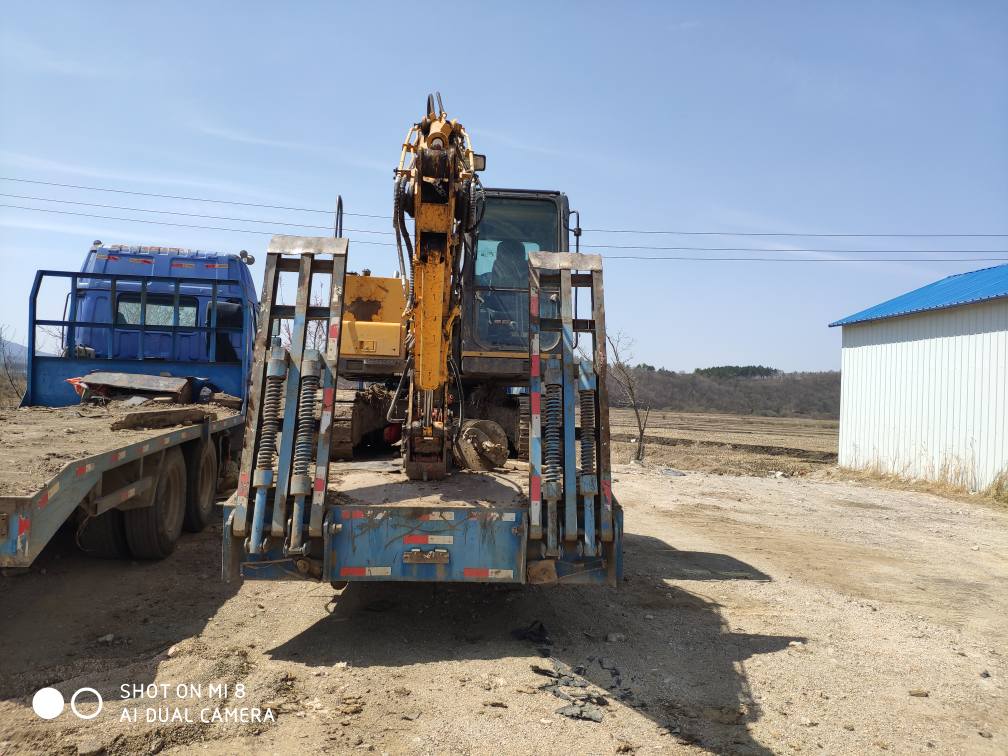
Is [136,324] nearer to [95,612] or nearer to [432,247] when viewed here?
[95,612]

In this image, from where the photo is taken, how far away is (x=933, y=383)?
14000mm

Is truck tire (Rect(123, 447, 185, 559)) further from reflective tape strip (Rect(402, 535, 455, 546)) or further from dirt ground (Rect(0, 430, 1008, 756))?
reflective tape strip (Rect(402, 535, 455, 546))

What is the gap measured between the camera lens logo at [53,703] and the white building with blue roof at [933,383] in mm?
13524

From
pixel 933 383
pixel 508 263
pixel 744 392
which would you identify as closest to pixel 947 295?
pixel 933 383

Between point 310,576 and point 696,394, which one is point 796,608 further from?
point 696,394

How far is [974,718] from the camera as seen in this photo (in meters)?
3.90

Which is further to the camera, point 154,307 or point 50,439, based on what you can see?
point 154,307

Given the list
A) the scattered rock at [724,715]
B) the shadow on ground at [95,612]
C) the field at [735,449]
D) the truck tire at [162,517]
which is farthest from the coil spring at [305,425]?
the field at [735,449]

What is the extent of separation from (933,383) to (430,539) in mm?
13104

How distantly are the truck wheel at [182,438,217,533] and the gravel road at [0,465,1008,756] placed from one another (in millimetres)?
265

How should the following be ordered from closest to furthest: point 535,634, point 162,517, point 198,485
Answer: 1. point 535,634
2. point 162,517
3. point 198,485

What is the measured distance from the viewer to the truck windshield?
7602 millimetres

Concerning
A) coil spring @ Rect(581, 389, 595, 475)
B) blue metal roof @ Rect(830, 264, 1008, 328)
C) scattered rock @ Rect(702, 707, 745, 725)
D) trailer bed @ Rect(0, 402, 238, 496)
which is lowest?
scattered rock @ Rect(702, 707, 745, 725)

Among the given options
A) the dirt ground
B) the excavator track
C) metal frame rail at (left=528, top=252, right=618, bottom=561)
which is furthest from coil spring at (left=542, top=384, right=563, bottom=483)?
the excavator track
